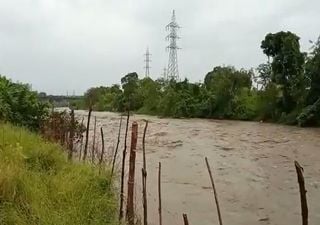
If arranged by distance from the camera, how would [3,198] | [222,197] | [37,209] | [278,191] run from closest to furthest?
[37,209] < [3,198] < [222,197] < [278,191]

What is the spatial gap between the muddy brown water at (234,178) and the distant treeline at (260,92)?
6.24m

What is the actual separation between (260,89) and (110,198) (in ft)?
95.3

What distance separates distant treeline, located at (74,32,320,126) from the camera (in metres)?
29.0

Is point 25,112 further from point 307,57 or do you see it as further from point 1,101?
point 307,57

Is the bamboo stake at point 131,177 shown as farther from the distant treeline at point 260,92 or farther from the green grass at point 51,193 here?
the distant treeline at point 260,92

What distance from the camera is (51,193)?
589 cm

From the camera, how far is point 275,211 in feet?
27.9

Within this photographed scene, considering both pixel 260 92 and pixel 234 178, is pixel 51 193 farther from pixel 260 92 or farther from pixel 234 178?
pixel 260 92

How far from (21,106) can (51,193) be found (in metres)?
7.78

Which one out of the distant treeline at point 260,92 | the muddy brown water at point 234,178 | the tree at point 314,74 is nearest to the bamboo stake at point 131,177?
the muddy brown water at point 234,178

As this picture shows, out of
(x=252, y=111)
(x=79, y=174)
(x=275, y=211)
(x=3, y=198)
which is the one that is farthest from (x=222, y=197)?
(x=252, y=111)

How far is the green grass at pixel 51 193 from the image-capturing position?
197 inches

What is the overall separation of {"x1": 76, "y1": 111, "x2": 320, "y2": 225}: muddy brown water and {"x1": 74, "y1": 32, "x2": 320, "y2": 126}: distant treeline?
6.24 meters

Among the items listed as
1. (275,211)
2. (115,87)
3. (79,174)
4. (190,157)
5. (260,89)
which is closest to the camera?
(79,174)
